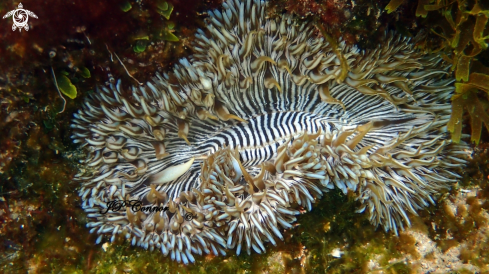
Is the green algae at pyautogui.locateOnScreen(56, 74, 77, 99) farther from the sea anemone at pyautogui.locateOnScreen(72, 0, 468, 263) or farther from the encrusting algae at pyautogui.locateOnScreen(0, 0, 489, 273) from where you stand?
the sea anemone at pyautogui.locateOnScreen(72, 0, 468, 263)

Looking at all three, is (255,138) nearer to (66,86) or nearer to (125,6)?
(125,6)

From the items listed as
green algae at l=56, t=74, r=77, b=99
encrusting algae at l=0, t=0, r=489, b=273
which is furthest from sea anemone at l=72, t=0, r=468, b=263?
green algae at l=56, t=74, r=77, b=99

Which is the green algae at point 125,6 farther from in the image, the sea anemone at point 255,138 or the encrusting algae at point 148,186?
the sea anemone at point 255,138

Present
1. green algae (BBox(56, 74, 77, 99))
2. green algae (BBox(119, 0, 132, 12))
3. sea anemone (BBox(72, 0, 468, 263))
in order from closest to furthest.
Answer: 1. green algae (BBox(119, 0, 132, 12))
2. green algae (BBox(56, 74, 77, 99))
3. sea anemone (BBox(72, 0, 468, 263))

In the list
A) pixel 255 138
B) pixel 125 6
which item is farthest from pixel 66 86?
pixel 255 138

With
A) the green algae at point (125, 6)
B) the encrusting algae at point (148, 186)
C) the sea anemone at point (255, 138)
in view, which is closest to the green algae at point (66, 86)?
the encrusting algae at point (148, 186)

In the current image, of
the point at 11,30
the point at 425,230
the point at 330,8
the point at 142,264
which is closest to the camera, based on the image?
the point at 11,30

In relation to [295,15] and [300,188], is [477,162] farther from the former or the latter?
[295,15]

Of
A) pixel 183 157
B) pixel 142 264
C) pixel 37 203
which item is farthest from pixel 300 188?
pixel 37 203
